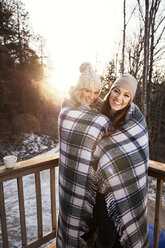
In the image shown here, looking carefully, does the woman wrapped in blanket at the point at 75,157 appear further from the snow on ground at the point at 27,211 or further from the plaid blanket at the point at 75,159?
the snow on ground at the point at 27,211

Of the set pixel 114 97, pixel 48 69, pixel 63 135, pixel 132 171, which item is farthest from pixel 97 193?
pixel 48 69

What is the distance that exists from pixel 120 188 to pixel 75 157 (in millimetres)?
408

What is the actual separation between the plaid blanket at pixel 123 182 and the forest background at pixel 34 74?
282 inches

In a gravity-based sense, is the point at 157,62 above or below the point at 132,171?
above

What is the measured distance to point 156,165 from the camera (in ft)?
4.68

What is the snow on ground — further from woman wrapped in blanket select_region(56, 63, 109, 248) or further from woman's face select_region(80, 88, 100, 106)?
woman's face select_region(80, 88, 100, 106)

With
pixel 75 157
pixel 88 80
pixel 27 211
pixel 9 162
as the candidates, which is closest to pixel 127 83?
pixel 88 80

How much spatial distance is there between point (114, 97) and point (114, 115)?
17 centimetres

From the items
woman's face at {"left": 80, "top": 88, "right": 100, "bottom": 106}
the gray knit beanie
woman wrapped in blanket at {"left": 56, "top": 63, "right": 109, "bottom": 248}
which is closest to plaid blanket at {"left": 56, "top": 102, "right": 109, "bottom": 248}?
woman wrapped in blanket at {"left": 56, "top": 63, "right": 109, "bottom": 248}

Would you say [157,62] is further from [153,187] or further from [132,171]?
[132,171]

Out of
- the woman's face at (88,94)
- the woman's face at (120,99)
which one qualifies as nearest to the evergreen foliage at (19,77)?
the woman's face at (88,94)

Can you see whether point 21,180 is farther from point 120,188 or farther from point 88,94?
point 88,94

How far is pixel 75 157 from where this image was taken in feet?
3.80

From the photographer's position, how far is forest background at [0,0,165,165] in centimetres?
824
